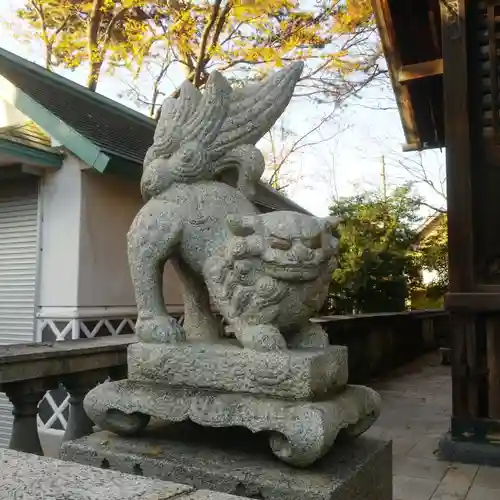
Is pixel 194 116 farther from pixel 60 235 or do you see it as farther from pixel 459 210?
pixel 60 235

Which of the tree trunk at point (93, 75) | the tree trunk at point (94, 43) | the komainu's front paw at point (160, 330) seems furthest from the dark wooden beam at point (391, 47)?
the tree trunk at point (93, 75)

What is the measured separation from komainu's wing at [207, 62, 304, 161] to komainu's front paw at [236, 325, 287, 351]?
790mm

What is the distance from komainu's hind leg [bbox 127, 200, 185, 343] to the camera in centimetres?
→ 211

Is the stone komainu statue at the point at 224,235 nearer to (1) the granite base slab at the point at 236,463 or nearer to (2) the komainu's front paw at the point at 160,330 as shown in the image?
(2) the komainu's front paw at the point at 160,330

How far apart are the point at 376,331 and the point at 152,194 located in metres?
8.09

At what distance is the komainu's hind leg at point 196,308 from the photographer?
228 cm

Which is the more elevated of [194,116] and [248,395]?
[194,116]

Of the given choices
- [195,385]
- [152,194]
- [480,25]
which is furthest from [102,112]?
[195,385]

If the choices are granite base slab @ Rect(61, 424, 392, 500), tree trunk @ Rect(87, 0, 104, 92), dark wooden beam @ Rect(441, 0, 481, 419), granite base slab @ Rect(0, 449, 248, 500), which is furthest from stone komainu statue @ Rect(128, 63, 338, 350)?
tree trunk @ Rect(87, 0, 104, 92)

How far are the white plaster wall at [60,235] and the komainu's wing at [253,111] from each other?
441 cm

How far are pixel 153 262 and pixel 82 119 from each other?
5.69 meters

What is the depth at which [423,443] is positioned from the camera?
16.9 feet

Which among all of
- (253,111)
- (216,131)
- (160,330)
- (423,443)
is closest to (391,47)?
(423,443)

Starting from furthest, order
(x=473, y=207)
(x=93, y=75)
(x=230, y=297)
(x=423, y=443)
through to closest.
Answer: (x=93, y=75), (x=423, y=443), (x=473, y=207), (x=230, y=297)
